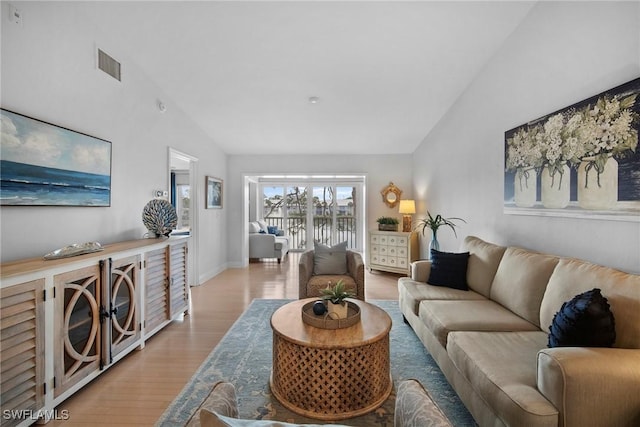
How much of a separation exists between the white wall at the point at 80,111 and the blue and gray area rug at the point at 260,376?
1.51m

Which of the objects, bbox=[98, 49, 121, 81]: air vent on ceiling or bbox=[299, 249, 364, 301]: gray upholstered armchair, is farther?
bbox=[299, 249, 364, 301]: gray upholstered armchair

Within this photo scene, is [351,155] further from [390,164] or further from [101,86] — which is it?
[101,86]

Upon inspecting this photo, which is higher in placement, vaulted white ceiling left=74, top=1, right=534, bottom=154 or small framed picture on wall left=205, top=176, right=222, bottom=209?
vaulted white ceiling left=74, top=1, right=534, bottom=154

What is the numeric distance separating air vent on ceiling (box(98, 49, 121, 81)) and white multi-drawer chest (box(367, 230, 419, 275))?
4399 mm

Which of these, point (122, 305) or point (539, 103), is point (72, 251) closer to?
point (122, 305)

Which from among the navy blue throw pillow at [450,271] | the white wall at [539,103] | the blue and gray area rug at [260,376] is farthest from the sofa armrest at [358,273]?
the white wall at [539,103]

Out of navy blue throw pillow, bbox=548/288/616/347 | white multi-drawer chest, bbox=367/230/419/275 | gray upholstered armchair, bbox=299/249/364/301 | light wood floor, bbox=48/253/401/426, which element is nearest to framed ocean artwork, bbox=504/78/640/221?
navy blue throw pillow, bbox=548/288/616/347

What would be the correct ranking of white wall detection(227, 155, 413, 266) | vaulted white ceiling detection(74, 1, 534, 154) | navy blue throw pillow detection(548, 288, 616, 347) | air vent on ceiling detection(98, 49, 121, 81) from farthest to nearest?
white wall detection(227, 155, 413, 266)
air vent on ceiling detection(98, 49, 121, 81)
vaulted white ceiling detection(74, 1, 534, 154)
navy blue throw pillow detection(548, 288, 616, 347)

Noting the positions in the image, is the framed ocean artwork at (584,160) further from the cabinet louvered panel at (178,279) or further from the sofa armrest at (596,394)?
the cabinet louvered panel at (178,279)

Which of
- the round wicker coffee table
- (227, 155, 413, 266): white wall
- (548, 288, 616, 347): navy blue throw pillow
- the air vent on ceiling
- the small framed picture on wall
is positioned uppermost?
the air vent on ceiling

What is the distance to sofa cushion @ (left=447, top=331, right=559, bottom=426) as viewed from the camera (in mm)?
1182

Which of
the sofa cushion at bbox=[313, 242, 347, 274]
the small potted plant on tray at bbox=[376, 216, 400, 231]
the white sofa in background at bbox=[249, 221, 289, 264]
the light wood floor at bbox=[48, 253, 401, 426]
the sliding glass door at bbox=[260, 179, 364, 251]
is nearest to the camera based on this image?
the light wood floor at bbox=[48, 253, 401, 426]

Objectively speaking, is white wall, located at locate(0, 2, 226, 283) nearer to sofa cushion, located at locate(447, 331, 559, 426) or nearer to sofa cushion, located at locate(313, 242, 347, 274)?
sofa cushion, located at locate(313, 242, 347, 274)

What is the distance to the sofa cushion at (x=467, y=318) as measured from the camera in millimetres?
1957
